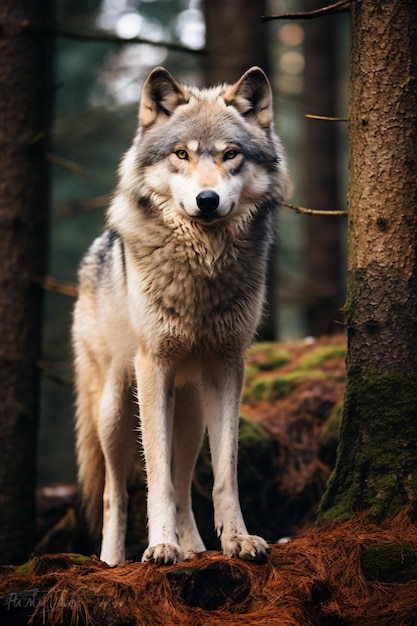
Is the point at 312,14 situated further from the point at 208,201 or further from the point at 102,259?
the point at 102,259

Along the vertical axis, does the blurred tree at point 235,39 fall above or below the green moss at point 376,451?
above

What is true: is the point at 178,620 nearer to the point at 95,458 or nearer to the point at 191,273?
the point at 191,273

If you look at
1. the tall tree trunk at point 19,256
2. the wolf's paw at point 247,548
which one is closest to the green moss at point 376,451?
the wolf's paw at point 247,548

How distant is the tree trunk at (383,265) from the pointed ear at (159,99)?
1.08m

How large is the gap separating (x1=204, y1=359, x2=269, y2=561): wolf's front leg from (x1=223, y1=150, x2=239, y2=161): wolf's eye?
124 centimetres

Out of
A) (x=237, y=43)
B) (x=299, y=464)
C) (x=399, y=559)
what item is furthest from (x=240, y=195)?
(x=237, y=43)

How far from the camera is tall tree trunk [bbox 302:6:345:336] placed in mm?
10680

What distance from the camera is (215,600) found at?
3570 millimetres

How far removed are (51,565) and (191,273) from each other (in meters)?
1.85

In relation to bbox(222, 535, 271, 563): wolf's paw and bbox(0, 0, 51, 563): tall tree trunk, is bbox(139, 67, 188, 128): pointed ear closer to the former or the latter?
bbox(0, 0, 51, 563): tall tree trunk

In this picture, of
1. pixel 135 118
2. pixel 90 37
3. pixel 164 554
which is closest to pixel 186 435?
pixel 164 554

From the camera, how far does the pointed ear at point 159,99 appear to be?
178 inches

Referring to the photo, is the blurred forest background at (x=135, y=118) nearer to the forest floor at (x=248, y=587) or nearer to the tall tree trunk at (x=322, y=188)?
the tall tree trunk at (x=322, y=188)

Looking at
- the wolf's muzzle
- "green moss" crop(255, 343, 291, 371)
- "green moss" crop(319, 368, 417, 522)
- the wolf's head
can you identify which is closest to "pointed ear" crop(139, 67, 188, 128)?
the wolf's head
